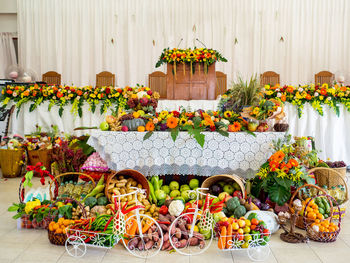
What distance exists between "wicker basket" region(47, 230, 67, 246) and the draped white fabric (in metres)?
6.80

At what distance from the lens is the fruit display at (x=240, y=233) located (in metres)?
2.58

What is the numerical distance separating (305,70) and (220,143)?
255 inches

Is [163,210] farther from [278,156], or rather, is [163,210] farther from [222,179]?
[278,156]

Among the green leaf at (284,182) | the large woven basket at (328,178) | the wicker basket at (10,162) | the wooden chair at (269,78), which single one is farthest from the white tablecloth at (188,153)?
the wooden chair at (269,78)

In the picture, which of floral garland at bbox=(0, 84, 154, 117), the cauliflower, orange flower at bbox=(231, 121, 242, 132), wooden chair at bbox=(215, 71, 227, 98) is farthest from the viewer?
wooden chair at bbox=(215, 71, 227, 98)

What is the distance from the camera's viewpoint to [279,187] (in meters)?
3.34

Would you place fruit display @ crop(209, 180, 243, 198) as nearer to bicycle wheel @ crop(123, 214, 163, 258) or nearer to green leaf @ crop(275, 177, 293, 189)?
green leaf @ crop(275, 177, 293, 189)

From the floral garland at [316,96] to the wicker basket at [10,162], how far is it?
3.76 meters

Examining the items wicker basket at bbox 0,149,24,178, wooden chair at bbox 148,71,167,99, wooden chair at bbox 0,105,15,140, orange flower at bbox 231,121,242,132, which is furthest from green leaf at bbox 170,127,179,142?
wooden chair at bbox 148,71,167,99

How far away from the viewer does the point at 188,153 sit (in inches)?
138

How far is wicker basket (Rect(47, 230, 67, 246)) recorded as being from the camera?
2.75 m

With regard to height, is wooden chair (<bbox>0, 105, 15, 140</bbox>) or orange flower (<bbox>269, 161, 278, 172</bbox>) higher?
wooden chair (<bbox>0, 105, 15, 140</bbox>)

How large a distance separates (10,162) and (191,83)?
2834 millimetres

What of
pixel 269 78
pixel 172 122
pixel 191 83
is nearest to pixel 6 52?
pixel 191 83
